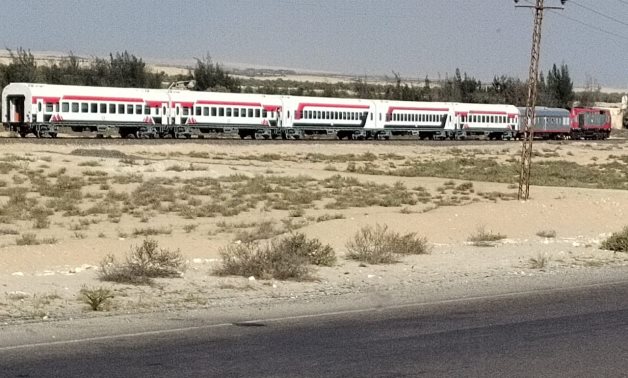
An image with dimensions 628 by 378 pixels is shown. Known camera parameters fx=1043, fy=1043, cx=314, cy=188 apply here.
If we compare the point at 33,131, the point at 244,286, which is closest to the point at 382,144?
the point at 33,131

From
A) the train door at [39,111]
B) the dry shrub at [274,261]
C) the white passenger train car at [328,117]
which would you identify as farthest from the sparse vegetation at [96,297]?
the white passenger train car at [328,117]

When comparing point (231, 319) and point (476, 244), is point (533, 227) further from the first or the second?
point (231, 319)

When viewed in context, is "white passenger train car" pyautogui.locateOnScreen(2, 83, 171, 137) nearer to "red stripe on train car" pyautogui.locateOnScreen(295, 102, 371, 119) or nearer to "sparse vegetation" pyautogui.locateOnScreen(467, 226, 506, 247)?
"red stripe on train car" pyautogui.locateOnScreen(295, 102, 371, 119)

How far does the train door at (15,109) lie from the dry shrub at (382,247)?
43.5 m

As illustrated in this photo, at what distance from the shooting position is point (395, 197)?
117 ft

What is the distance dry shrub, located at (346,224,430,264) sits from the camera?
17.7 meters

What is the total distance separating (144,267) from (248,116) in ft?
184

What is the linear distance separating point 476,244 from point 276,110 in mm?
51635

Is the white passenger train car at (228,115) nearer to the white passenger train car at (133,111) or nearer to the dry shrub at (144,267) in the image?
the white passenger train car at (133,111)

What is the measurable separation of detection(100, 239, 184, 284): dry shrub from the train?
44.7 meters

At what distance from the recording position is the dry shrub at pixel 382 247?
698 inches

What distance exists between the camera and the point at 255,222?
89.8ft

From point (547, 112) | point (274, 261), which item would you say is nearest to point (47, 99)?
point (274, 261)

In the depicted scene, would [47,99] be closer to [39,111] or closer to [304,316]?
[39,111]
